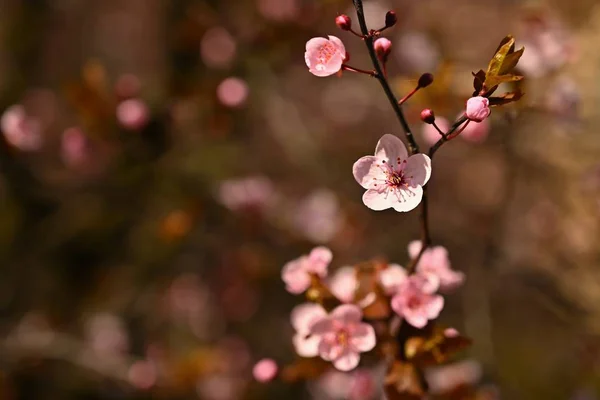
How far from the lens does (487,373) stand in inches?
46.4

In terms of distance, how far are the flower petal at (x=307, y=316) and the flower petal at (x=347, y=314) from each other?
2cm

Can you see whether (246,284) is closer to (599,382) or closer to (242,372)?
(242,372)

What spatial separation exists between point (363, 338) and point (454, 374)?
49 centimetres

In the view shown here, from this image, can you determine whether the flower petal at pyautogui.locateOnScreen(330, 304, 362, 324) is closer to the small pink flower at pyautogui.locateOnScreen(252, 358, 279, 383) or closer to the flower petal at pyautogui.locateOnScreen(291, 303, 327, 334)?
the flower petal at pyautogui.locateOnScreen(291, 303, 327, 334)

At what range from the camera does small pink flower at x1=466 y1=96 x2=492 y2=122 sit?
21.5 inches

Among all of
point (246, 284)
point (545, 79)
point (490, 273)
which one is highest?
point (545, 79)

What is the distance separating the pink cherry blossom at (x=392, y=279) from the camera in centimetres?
69

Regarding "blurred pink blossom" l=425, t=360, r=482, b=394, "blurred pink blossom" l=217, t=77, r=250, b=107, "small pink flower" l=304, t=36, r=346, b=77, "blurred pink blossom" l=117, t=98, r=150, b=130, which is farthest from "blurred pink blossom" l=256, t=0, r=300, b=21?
"blurred pink blossom" l=425, t=360, r=482, b=394

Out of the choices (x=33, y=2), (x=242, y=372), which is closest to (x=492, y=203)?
(x=242, y=372)

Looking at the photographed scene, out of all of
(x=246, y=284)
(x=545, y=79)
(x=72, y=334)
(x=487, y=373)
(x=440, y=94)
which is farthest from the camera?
(x=246, y=284)

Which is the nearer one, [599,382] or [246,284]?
[599,382]

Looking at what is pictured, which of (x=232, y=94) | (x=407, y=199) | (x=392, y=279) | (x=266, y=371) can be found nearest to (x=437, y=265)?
(x=392, y=279)

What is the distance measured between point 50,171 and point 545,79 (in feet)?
4.19

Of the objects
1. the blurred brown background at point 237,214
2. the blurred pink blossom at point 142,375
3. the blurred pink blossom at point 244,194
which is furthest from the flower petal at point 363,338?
the blurred pink blossom at point 142,375
